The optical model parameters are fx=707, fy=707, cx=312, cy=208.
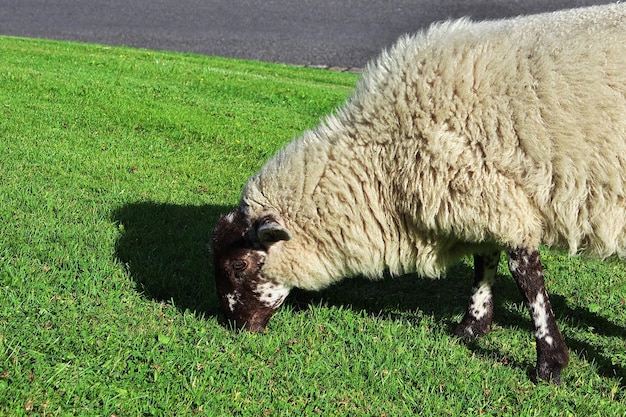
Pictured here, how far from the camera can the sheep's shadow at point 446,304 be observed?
15.2 ft

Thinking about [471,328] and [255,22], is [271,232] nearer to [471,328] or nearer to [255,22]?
[471,328]

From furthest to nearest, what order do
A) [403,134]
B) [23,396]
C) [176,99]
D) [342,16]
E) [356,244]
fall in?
[342,16]
[176,99]
[356,244]
[403,134]
[23,396]

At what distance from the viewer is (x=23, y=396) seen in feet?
11.0

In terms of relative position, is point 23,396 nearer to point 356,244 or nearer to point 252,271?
point 252,271

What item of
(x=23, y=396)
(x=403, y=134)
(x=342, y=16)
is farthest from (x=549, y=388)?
(x=342, y=16)

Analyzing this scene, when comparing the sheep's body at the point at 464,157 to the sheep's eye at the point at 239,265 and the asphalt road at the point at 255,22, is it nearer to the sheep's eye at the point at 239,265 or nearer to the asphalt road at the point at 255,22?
the sheep's eye at the point at 239,265

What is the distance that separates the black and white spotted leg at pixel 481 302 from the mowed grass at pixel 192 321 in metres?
0.11

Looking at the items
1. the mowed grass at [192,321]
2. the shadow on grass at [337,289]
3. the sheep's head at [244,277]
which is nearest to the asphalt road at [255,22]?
the mowed grass at [192,321]

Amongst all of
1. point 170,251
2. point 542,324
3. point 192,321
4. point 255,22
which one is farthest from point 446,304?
point 255,22

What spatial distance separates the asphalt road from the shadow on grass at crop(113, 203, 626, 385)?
8.80 metres

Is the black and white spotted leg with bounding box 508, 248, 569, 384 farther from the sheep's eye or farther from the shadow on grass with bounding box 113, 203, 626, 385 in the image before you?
the sheep's eye

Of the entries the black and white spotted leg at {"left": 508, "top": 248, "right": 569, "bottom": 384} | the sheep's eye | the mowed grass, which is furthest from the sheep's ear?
the black and white spotted leg at {"left": 508, "top": 248, "right": 569, "bottom": 384}

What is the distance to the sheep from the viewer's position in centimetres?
381

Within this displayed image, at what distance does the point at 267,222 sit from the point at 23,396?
1.64 meters
